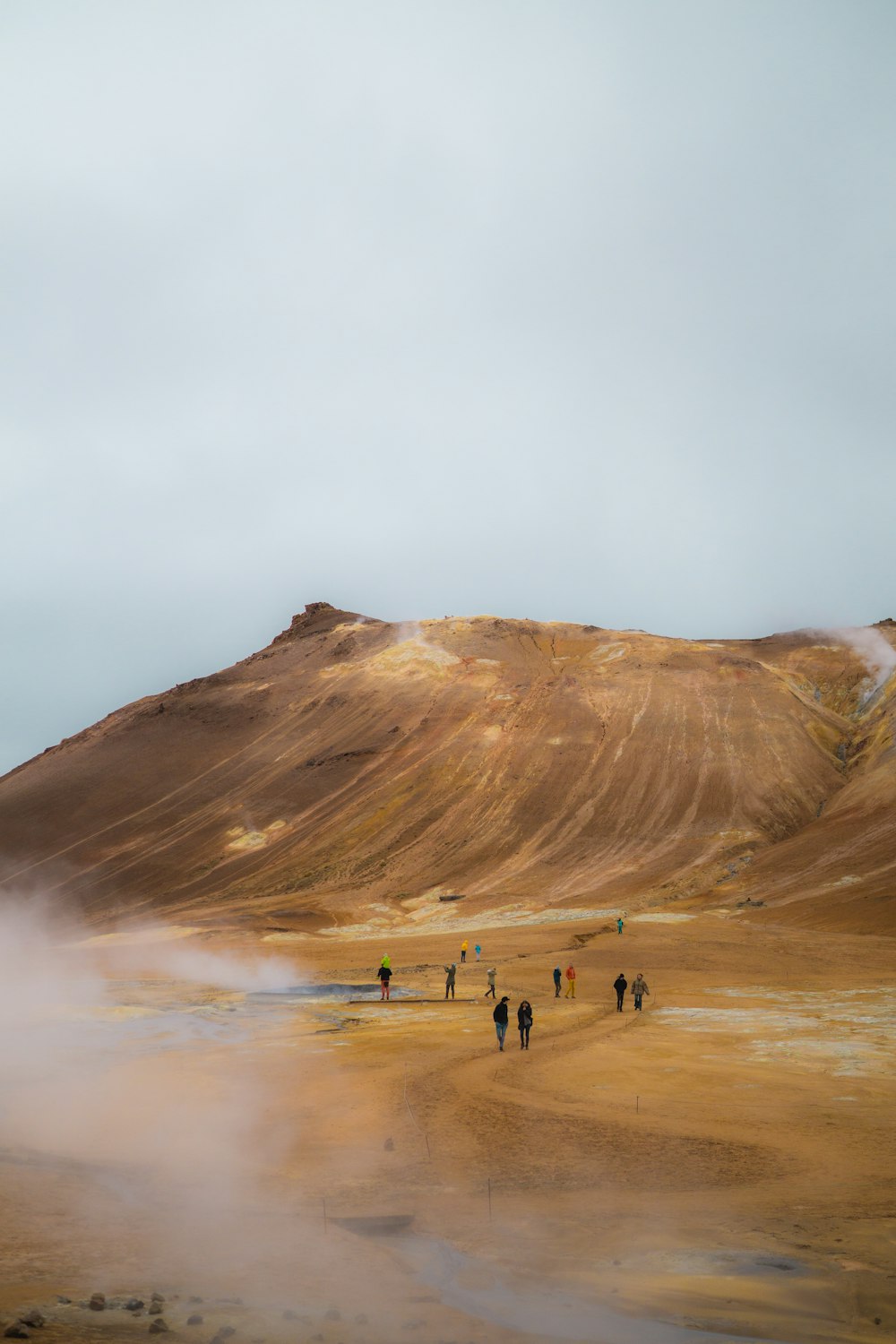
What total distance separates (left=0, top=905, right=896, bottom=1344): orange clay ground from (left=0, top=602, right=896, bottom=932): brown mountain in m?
27.7

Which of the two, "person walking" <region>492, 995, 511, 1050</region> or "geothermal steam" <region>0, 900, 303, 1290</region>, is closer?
"geothermal steam" <region>0, 900, 303, 1290</region>

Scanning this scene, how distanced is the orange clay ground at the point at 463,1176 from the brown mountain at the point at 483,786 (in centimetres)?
2771

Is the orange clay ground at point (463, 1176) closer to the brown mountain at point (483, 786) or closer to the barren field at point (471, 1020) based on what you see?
the barren field at point (471, 1020)

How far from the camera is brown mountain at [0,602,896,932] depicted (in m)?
61.8

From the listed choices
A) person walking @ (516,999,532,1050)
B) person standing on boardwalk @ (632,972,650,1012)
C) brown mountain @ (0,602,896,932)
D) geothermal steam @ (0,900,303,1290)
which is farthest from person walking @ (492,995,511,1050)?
brown mountain @ (0,602,896,932)

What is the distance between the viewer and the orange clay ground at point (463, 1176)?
358 inches

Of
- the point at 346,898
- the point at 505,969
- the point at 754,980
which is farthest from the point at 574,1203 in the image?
the point at 346,898

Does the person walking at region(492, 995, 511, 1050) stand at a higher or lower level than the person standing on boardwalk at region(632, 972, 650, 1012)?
higher

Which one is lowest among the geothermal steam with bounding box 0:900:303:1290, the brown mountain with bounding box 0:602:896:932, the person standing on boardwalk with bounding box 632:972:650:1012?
the person standing on boardwalk with bounding box 632:972:650:1012

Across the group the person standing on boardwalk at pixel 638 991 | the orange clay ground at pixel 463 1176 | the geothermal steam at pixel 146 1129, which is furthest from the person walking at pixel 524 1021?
the person standing on boardwalk at pixel 638 991

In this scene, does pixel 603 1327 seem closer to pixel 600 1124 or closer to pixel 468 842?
pixel 600 1124

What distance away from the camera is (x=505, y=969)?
3884 centimetres

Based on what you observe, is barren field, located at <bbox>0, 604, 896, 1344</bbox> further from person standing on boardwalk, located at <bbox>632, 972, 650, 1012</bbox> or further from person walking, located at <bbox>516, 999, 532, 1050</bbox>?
person walking, located at <bbox>516, 999, 532, 1050</bbox>

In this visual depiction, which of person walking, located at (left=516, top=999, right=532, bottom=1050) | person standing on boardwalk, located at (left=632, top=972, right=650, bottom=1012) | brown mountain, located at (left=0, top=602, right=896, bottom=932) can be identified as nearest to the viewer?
person walking, located at (left=516, top=999, right=532, bottom=1050)
